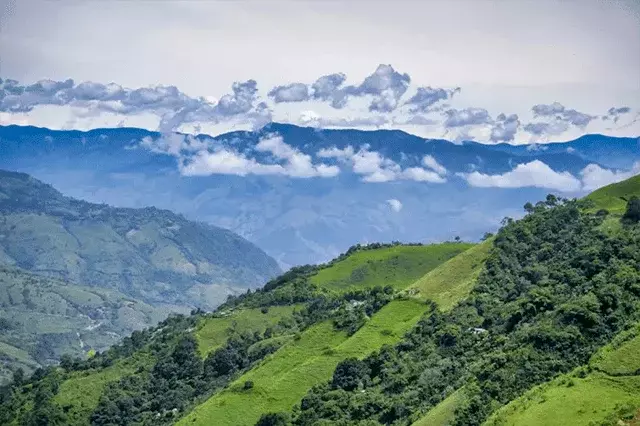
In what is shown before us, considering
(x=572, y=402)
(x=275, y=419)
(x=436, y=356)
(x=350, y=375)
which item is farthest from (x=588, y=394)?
(x=275, y=419)

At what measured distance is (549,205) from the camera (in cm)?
17162

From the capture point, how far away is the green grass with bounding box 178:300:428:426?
11956 cm

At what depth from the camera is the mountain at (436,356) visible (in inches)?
3150

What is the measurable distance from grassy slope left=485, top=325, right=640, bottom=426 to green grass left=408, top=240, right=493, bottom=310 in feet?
187

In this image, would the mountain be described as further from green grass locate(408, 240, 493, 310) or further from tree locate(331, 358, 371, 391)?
green grass locate(408, 240, 493, 310)

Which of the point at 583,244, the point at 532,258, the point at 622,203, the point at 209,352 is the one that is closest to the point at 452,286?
the point at 532,258

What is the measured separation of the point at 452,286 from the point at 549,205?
41422 millimetres

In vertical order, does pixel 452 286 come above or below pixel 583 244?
below

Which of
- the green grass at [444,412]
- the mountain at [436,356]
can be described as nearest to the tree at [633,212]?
the mountain at [436,356]

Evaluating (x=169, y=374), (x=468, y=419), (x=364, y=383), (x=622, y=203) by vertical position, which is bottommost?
(x=169, y=374)

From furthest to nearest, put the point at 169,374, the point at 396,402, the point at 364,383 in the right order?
1. the point at 169,374
2. the point at 364,383
3. the point at 396,402

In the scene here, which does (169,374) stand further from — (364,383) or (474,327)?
(474,327)

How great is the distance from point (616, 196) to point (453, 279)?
36.1 meters

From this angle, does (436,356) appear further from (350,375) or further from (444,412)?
(444,412)
